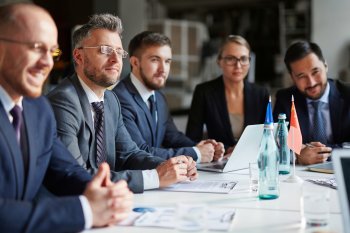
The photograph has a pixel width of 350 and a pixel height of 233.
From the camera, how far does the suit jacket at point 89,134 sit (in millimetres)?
1894

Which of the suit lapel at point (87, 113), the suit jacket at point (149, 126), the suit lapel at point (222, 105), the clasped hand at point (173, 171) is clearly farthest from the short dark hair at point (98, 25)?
the suit lapel at point (222, 105)

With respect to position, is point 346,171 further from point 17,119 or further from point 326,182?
point 17,119

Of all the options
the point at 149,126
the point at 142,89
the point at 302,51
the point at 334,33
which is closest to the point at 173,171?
the point at 149,126

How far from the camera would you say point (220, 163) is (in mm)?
2547

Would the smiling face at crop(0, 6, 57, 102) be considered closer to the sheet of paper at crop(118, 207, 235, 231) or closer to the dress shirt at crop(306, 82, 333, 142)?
the sheet of paper at crop(118, 207, 235, 231)

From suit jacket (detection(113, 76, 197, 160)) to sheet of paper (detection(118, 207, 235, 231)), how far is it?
3.23ft

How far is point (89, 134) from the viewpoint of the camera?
204 cm

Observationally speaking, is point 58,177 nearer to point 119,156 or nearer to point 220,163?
point 119,156

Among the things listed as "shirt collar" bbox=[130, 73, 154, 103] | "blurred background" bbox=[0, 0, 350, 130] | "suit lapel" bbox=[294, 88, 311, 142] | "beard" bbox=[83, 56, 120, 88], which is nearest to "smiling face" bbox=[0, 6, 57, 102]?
"beard" bbox=[83, 56, 120, 88]

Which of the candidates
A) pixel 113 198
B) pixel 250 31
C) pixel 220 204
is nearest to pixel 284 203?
pixel 220 204

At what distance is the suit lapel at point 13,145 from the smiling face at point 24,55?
9 centimetres

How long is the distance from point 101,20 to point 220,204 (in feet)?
3.46

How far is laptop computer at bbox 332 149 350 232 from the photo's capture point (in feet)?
3.95

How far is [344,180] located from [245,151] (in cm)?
101
